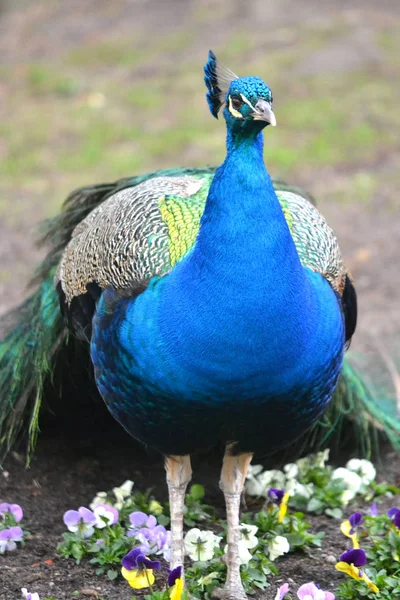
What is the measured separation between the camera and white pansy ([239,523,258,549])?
3082 millimetres

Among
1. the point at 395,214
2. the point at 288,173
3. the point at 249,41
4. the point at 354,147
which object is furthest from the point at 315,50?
the point at 395,214

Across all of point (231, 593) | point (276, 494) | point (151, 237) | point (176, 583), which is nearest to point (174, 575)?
point (176, 583)

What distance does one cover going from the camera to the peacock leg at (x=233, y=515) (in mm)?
2879

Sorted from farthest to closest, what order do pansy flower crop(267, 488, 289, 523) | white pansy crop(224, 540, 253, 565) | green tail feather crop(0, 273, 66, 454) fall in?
green tail feather crop(0, 273, 66, 454), pansy flower crop(267, 488, 289, 523), white pansy crop(224, 540, 253, 565)

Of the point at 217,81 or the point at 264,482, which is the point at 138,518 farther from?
the point at 217,81

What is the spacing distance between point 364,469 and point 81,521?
112 centimetres

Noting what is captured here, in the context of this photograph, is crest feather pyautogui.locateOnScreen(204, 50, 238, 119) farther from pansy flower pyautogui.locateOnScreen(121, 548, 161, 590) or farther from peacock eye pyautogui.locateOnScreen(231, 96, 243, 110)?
pansy flower pyautogui.locateOnScreen(121, 548, 161, 590)

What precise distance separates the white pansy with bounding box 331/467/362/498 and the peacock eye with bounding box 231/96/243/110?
166cm

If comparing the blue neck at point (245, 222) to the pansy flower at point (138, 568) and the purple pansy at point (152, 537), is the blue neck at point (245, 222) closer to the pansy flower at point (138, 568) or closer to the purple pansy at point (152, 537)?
the pansy flower at point (138, 568)

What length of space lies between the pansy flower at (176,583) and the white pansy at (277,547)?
1.76 feet

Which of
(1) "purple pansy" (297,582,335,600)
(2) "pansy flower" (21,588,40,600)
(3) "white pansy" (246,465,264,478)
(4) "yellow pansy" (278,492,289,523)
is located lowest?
(2) "pansy flower" (21,588,40,600)

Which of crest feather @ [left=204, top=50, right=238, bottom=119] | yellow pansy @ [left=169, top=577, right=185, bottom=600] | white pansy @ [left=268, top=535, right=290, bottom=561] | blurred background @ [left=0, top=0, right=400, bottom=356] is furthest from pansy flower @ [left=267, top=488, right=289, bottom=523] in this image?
blurred background @ [left=0, top=0, right=400, bottom=356]

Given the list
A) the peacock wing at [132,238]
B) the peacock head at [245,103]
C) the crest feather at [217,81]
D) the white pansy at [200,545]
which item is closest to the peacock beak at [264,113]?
the peacock head at [245,103]

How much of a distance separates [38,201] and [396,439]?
412 cm
